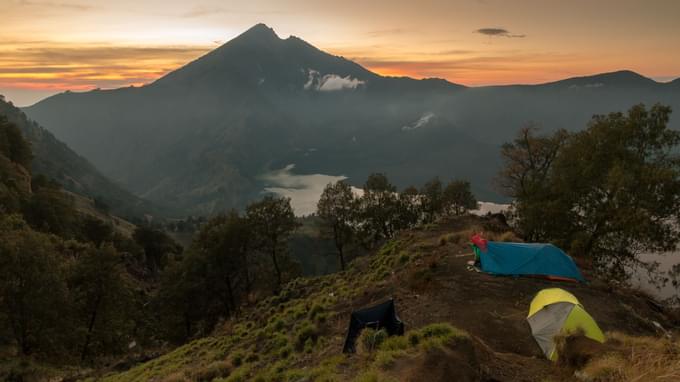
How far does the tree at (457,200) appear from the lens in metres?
60.9

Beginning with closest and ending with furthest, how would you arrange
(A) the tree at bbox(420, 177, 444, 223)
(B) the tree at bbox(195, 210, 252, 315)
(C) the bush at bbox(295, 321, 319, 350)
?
(C) the bush at bbox(295, 321, 319, 350) → (B) the tree at bbox(195, 210, 252, 315) → (A) the tree at bbox(420, 177, 444, 223)

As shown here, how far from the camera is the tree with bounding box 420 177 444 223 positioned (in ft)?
191

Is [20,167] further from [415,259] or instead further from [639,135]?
[639,135]

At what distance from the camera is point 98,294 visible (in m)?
32.3

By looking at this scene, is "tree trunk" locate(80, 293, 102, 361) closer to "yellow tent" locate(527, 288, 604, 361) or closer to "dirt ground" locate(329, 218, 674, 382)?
"dirt ground" locate(329, 218, 674, 382)

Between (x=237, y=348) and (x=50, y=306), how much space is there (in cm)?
1505

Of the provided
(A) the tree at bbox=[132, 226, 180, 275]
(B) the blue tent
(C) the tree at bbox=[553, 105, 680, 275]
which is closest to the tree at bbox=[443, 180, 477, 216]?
(C) the tree at bbox=[553, 105, 680, 275]

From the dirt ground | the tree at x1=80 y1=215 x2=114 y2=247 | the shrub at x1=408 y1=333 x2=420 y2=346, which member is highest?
the shrub at x1=408 y1=333 x2=420 y2=346

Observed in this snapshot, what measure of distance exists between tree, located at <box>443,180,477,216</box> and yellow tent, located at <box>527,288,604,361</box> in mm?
45990

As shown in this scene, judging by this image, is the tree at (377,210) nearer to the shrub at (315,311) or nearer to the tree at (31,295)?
the shrub at (315,311)

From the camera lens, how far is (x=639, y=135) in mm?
26594

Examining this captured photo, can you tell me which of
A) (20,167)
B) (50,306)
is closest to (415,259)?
(50,306)

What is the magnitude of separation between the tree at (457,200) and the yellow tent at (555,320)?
45990mm

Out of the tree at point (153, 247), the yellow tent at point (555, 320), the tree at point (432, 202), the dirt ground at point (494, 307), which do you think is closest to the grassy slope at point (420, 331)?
the dirt ground at point (494, 307)
